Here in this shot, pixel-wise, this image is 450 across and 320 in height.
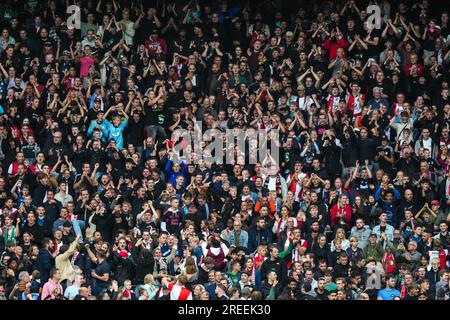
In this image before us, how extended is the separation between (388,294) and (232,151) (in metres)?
4.91

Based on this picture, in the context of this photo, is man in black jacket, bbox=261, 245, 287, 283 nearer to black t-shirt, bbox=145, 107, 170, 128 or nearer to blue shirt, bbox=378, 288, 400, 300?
blue shirt, bbox=378, 288, 400, 300

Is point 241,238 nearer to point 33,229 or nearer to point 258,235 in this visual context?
point 258,235

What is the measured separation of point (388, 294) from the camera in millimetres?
26891

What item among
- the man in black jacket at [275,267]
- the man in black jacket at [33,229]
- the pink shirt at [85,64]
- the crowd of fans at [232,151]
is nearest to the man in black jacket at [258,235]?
the crowd of fans at [232,151]

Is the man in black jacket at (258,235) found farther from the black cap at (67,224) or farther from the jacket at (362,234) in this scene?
the black cap at (67,224)

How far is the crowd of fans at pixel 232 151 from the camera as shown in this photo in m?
27.5

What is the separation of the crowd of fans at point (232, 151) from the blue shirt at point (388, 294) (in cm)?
2

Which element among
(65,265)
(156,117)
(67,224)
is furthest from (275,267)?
(156,117)

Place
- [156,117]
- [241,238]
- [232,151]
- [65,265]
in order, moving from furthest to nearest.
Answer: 1. [156,117]
2. [232,151]
3. [241,238]
4. [65,265]

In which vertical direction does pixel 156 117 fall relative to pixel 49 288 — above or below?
above

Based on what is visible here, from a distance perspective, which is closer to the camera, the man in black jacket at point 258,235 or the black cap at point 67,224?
the man in black jacket at point 258,235

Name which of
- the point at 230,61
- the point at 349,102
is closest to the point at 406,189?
the point at 349,102

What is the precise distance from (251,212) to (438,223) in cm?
330

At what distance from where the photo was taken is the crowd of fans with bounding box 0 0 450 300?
27.5m
